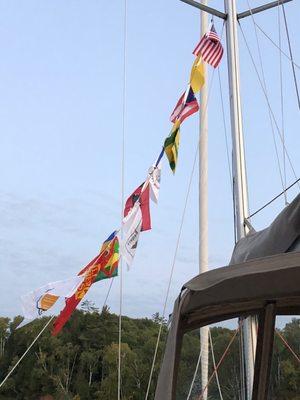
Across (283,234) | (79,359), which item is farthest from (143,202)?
(79,359)

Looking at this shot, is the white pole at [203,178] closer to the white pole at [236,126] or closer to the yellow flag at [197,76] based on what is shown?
the yellow flag at [197,76]

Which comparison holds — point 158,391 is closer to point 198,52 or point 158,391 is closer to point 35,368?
point 198,52

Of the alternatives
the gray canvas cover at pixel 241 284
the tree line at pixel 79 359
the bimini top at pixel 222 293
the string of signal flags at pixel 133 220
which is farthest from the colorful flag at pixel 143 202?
the tree line at pixel 79 359

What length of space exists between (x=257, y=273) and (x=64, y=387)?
5863 cm

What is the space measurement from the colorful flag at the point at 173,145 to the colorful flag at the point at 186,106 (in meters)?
0.15

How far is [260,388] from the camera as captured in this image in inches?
160

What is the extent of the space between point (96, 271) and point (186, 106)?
240 centimetres

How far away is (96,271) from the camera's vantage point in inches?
282

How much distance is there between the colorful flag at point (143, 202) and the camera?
6805mm

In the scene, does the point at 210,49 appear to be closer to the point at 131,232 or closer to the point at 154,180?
the point at 154,180

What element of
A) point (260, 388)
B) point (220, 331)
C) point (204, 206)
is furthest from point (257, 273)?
point (204, 206)

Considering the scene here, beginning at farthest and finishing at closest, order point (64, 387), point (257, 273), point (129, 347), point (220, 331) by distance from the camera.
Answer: point (64, 387)
point (129, 347)
point (220, 331)
point (257, 273)

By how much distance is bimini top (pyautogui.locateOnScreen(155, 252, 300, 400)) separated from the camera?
256 centimetres

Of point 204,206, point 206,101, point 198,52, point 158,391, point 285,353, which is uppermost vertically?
point 198,52
